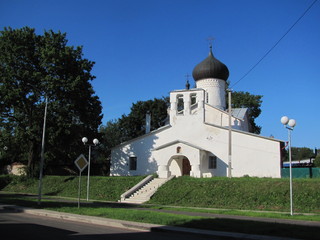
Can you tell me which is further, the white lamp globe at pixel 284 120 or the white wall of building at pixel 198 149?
the white wall of building at pixel 198 149

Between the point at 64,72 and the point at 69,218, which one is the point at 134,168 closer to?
the point at 64,72

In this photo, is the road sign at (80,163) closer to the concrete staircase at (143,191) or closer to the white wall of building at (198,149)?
the concrete staircase at (143,191)

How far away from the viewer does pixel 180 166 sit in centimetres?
2984

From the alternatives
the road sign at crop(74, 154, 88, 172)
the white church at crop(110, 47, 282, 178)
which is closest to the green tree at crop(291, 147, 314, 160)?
the white church at crop(110, 47, 282, 178)

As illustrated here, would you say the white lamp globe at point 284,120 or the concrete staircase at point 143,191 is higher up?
the white lamp globe at point 284,120

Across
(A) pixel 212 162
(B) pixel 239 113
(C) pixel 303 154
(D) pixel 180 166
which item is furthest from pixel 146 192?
(C) pixel 303 154

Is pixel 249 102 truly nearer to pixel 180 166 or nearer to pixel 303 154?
pixel 180 166

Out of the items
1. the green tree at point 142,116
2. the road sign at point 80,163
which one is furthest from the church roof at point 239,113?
the road sign at point 80,163

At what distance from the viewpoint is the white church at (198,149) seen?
2639 cm

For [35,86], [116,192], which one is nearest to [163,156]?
[116,192]

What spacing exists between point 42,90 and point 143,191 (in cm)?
1412

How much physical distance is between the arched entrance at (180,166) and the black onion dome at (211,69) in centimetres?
1266

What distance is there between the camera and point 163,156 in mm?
27703

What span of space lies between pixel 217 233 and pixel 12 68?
25959 millimetres
